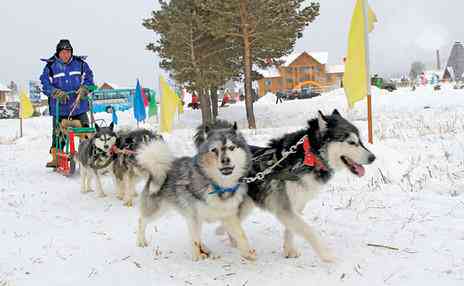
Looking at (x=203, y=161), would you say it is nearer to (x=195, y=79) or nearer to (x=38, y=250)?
(x=38, y=250)

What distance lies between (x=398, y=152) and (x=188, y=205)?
5.23 metres

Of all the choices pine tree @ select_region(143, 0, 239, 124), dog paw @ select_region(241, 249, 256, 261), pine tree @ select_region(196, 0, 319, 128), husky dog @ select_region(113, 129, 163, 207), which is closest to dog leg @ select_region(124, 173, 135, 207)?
husky dog @ select_region(113, 129, 163, 207)

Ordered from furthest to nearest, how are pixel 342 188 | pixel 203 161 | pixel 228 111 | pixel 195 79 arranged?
pixel 228 111 < pixel 195 79 < pixel 342 188 < pixel 203 161

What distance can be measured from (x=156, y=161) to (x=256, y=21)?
49.5 feet

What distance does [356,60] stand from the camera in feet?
28.3

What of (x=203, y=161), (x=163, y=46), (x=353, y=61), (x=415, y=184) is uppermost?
(x=163, y=46)

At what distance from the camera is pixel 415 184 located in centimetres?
555

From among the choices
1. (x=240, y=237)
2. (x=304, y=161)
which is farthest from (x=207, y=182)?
(x=304, y=161)

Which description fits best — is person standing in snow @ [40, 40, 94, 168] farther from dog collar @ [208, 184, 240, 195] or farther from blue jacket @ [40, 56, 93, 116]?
dog collar @ [208, 184, 240, 195]

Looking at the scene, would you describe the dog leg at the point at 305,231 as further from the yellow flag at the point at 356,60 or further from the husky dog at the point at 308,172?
the yellow flag at the point at 356,60

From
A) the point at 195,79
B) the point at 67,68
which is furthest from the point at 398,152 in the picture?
the point at 195,79

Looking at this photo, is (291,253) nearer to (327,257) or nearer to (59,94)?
(327,257)

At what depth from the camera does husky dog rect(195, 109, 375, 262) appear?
140 inches

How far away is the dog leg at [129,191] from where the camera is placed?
19.9ft
